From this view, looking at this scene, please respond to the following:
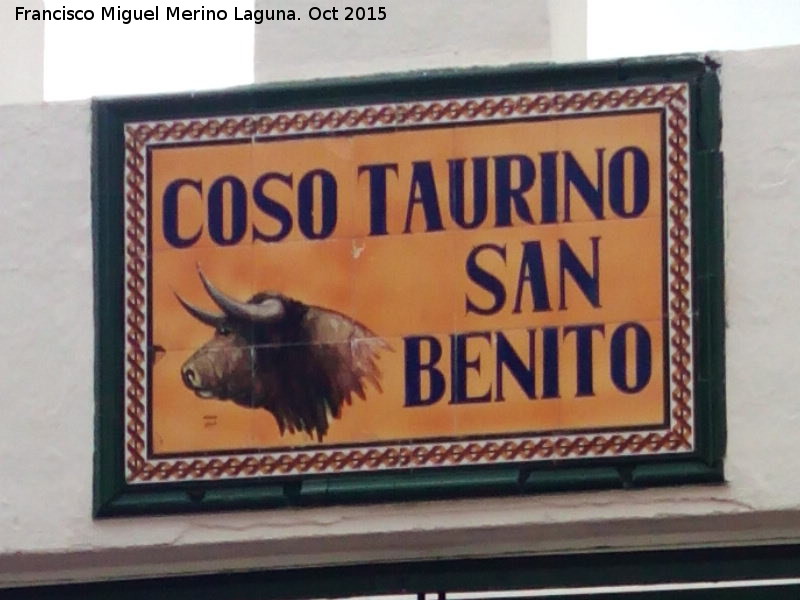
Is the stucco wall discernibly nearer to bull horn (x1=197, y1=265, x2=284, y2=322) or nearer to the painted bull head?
the painted bull head

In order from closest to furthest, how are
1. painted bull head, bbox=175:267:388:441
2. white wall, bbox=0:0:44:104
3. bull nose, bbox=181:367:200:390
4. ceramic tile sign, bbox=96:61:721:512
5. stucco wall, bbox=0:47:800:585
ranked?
stucco wall, bbox=0:47:800:585 < ceramic tile sign, bbox=96:61:721:512 < painted bull head, bbox=175:267:388:441 < bull nose, bbox=181:367:200:390 < white wall, bbox=0:0:44:104

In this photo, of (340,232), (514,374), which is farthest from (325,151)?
(514,374)

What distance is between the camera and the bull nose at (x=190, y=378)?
11.4 m

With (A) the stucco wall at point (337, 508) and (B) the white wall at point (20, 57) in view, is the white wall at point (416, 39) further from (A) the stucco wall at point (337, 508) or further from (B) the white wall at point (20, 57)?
(B) the white wall at point (20, 57)

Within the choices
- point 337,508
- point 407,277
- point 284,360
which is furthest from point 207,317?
point 337,508

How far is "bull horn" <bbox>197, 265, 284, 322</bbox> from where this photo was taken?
11367 millimetres

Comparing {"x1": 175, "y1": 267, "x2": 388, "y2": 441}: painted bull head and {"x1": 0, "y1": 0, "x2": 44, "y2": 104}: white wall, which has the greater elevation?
{"x1": 0, "y1": 0, "x2": 44, "y2": 104}: white wall

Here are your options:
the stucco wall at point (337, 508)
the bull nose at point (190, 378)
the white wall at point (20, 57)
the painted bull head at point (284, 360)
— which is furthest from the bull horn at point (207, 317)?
the white wall at point (20, 57)

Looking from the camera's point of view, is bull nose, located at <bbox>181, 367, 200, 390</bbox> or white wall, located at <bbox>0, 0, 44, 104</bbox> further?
white wall, located at <bbox>0, 0, 44, 104</bbox>

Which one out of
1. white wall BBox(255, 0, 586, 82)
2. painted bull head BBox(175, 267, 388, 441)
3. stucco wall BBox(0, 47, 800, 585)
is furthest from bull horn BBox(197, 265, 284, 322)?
white wall BBox(255, 0, 586, 82)

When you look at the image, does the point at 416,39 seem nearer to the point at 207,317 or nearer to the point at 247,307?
the point at 247,307

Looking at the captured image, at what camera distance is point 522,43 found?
1148 cm

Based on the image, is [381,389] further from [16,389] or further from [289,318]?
[16,389]

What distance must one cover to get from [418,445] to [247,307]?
795 mm
